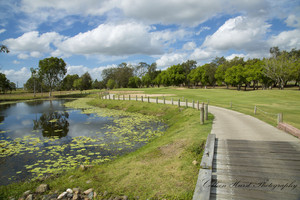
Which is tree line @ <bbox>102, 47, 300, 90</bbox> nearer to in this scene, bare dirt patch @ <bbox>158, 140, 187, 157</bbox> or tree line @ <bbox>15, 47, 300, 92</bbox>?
tree line @ <bbox>15, 47, 300, 92</bbox>

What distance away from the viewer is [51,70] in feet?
245

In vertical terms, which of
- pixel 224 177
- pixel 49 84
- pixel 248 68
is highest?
pixel 248 68

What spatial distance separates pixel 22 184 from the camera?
722cm

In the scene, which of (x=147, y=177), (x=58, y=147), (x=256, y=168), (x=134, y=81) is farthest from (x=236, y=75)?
(x=147, y=177)

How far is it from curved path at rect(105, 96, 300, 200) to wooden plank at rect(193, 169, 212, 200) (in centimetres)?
21

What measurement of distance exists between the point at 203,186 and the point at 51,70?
274 ft

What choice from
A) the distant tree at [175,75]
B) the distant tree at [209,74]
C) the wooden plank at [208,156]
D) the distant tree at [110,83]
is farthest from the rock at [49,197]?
the distant tree at [110,83]

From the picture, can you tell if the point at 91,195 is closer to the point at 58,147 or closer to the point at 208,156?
the point at 208,156

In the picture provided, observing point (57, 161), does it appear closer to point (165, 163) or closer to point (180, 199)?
point (165, 163)

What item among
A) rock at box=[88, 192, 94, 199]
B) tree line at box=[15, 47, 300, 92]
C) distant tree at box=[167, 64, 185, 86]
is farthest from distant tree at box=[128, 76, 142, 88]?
rock at box=[88, 192, 94, 199]

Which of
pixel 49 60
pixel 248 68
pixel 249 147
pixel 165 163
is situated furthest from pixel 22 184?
pixel 49 60

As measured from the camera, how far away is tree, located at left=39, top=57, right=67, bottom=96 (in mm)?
72188

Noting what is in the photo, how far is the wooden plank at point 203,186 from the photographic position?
435 cm

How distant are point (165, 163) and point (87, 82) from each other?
101127mm
